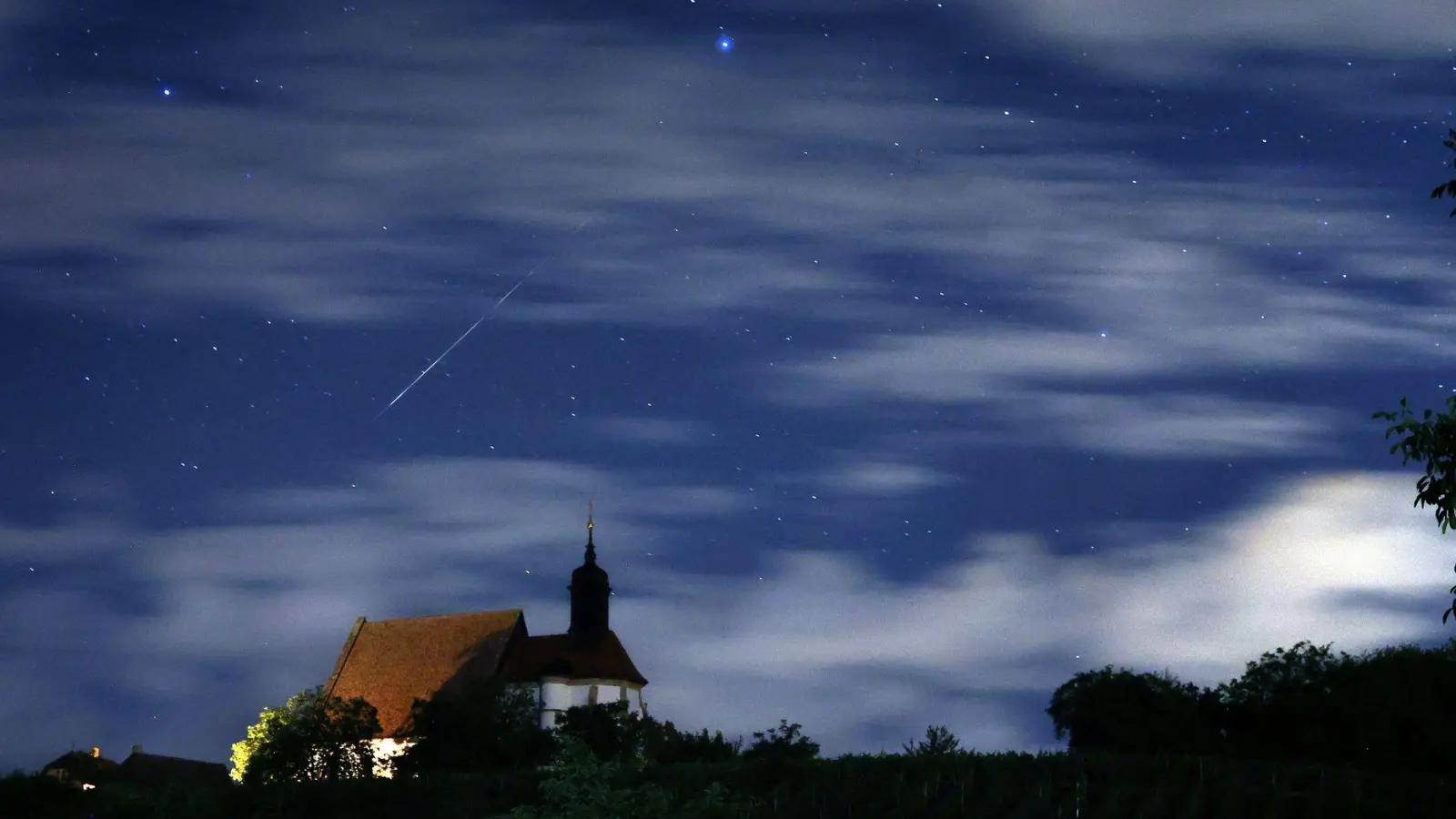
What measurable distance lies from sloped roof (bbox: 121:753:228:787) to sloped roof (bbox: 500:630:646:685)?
28.1m

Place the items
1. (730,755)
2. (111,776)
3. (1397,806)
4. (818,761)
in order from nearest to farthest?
(1397,806)
(818,761)
(730,755)
(111,776)

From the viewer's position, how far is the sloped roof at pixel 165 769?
162225 millimetres

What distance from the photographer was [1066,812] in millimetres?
65438

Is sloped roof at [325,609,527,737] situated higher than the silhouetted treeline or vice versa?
sloped roof at [325,609,527,737]

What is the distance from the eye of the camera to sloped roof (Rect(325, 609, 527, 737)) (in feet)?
517

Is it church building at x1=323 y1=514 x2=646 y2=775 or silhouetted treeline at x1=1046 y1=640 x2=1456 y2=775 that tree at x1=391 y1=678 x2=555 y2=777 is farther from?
silhouetted treeline at x1=1046 y1=640 x2=1456 y2=775

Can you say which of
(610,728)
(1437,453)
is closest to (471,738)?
(610,728)

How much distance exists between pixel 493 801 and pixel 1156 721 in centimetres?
4027

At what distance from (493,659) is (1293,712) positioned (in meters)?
76.6

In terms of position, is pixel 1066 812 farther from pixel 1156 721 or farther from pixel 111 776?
pixel 111 776

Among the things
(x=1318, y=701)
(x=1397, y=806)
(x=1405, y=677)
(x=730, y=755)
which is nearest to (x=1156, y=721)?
(x=1318, y=701)

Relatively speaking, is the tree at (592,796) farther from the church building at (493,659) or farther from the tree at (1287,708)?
the church building at (493,659)

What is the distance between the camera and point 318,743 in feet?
409

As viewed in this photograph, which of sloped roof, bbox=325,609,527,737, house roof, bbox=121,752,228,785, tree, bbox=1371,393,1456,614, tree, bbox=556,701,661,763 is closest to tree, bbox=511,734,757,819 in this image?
tree, bbox=1371,393,1456,614
